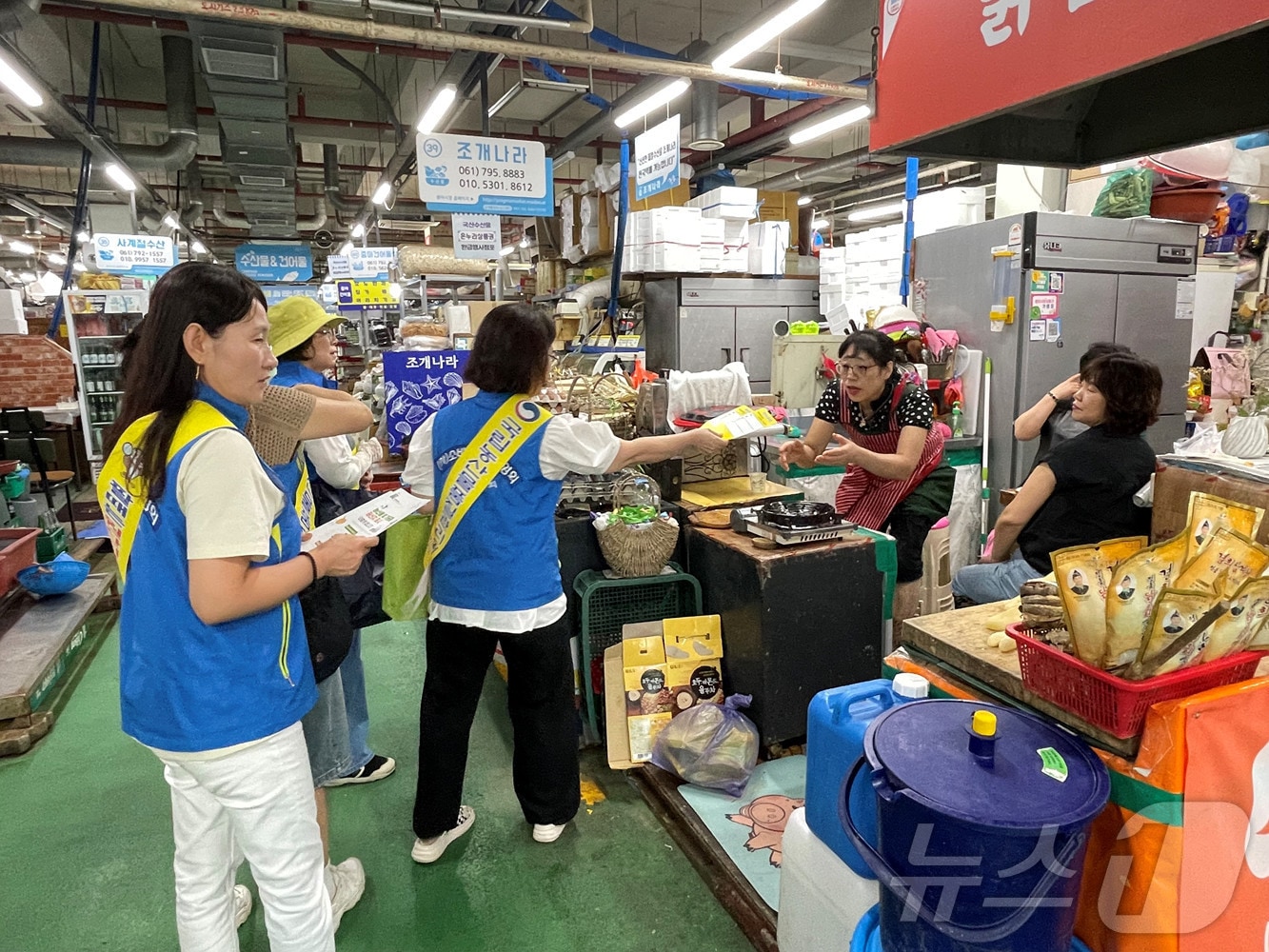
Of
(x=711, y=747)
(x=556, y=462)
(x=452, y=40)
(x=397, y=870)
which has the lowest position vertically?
(x=397, y=870)

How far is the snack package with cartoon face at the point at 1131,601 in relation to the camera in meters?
1.32

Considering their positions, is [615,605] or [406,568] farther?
[615,605]

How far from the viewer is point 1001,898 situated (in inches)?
49.3

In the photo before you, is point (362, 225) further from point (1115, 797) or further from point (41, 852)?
point (1115, 797)

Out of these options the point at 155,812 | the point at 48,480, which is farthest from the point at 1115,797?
the point at 48,480

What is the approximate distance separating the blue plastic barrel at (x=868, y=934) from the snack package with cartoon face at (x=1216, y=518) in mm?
794

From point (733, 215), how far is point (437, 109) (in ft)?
9.23

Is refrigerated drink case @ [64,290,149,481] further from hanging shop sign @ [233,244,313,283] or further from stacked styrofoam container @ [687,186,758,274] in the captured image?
hanging shop sign @ [233,244,313,283]

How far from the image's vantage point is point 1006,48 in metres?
1.25

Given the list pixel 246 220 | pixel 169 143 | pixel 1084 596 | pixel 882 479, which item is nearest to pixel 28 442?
pixel 169 143

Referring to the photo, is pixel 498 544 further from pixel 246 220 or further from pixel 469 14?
pixel 246 220

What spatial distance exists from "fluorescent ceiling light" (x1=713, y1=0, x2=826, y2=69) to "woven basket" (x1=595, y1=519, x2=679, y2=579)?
354cm

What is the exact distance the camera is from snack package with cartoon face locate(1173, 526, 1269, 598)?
4.46 ft

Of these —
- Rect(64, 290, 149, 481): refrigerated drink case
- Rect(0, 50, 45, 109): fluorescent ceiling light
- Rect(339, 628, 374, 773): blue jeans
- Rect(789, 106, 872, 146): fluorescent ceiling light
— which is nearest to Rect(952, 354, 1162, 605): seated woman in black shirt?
Rect(339, 628, 374, 773): blue jeans
